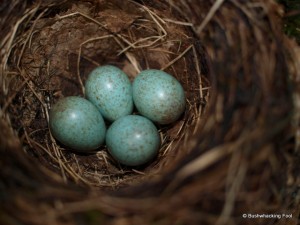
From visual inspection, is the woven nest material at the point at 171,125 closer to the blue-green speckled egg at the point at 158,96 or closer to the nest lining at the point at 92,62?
the nest lining at the point at 92,62

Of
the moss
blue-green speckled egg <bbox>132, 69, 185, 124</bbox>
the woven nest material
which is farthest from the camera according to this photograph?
blue-green speckled egg <bbox>132, 69, 185, 124</bbox>

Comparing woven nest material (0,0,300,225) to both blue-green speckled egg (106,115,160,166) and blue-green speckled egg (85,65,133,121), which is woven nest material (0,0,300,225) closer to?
blue-green speckled egg (106,115,160,166)

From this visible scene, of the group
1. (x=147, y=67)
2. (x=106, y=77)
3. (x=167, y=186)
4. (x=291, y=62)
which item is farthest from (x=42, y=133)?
(x=291, y=62)

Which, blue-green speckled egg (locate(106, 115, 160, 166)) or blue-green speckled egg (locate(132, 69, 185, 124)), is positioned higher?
blue-green speckled egg (locate(132, 69, 185, 124))

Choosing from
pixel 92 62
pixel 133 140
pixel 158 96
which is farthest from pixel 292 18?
pixel 92 62

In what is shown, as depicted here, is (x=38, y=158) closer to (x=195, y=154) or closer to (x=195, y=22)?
(x=195, y=154)

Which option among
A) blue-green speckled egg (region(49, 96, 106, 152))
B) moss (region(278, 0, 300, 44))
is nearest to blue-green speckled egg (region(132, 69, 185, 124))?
blue-green speckled egg (region(49, 96, 106, 152))

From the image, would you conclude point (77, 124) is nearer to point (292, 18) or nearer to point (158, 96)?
point (158, 96)
